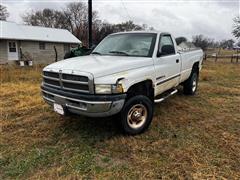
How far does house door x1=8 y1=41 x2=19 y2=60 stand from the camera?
2292cm

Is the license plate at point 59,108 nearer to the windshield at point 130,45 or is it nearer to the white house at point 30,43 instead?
the windshield at point 130,45

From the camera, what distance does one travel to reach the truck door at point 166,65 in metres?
4.75

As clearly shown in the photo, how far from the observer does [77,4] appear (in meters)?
51.2

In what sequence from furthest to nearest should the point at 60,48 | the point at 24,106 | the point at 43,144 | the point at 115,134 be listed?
the point at 60,48
the point at 24,106
the point at 115,134
the point at 43,144

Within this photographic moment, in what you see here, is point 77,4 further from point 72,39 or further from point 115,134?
point 115,134

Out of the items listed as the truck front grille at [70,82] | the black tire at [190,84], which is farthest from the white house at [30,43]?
the truck front grille at [70,82]

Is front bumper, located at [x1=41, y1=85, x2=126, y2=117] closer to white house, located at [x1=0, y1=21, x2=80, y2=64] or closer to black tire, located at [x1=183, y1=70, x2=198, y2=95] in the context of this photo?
black tire, located at [x1=183, y1=70, x2=198, y2=95]

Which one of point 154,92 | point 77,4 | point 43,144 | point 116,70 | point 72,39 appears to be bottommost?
point 43,144

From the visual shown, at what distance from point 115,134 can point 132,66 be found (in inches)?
52.0

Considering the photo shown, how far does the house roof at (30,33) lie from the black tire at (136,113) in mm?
21021

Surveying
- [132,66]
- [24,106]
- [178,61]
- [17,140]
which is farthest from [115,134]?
[24,106]

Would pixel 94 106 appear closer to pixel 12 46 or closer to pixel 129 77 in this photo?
pixel 129 77

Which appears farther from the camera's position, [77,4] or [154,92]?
[77,4]

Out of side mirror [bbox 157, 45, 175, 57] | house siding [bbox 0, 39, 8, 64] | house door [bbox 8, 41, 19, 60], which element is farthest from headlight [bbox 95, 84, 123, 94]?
house door [bbox 8, 41, 19, 60]
